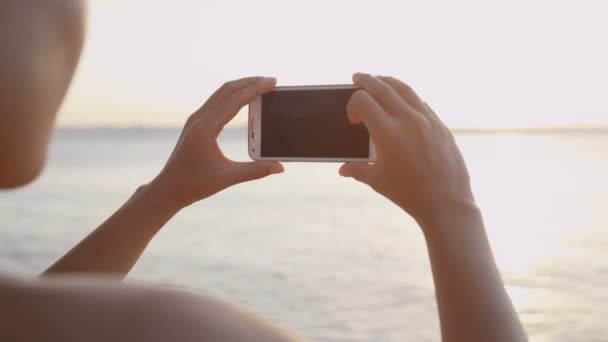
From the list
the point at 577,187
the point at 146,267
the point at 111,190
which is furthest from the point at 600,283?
the point at 111,190

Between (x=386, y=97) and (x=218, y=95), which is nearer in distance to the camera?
(x=386, y=97)

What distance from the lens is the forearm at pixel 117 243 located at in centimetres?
89

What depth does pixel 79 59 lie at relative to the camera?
16.3 inches

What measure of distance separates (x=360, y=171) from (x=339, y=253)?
449cm

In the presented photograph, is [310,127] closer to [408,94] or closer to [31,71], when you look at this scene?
[408,94]

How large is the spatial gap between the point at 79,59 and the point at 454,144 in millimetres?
484

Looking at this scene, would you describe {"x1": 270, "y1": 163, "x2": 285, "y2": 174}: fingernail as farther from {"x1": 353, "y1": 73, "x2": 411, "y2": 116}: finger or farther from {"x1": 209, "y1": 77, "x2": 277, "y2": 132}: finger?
{"x1": 353, "y1": 73, "x2": 411, "y2": 116}: finger

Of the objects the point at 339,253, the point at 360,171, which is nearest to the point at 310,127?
the point at 360,171

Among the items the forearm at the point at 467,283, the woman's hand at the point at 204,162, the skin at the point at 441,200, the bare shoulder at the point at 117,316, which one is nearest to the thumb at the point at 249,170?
the woman's hand at the point at 204,162

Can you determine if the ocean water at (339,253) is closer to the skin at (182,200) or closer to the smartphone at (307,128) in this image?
Answer: the smartphone at (307,128)

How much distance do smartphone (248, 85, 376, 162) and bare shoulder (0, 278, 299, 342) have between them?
1.06 metres

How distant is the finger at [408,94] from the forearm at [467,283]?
16cm

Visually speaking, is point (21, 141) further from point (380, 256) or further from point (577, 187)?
point (577, 187)

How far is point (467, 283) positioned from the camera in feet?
2.12
